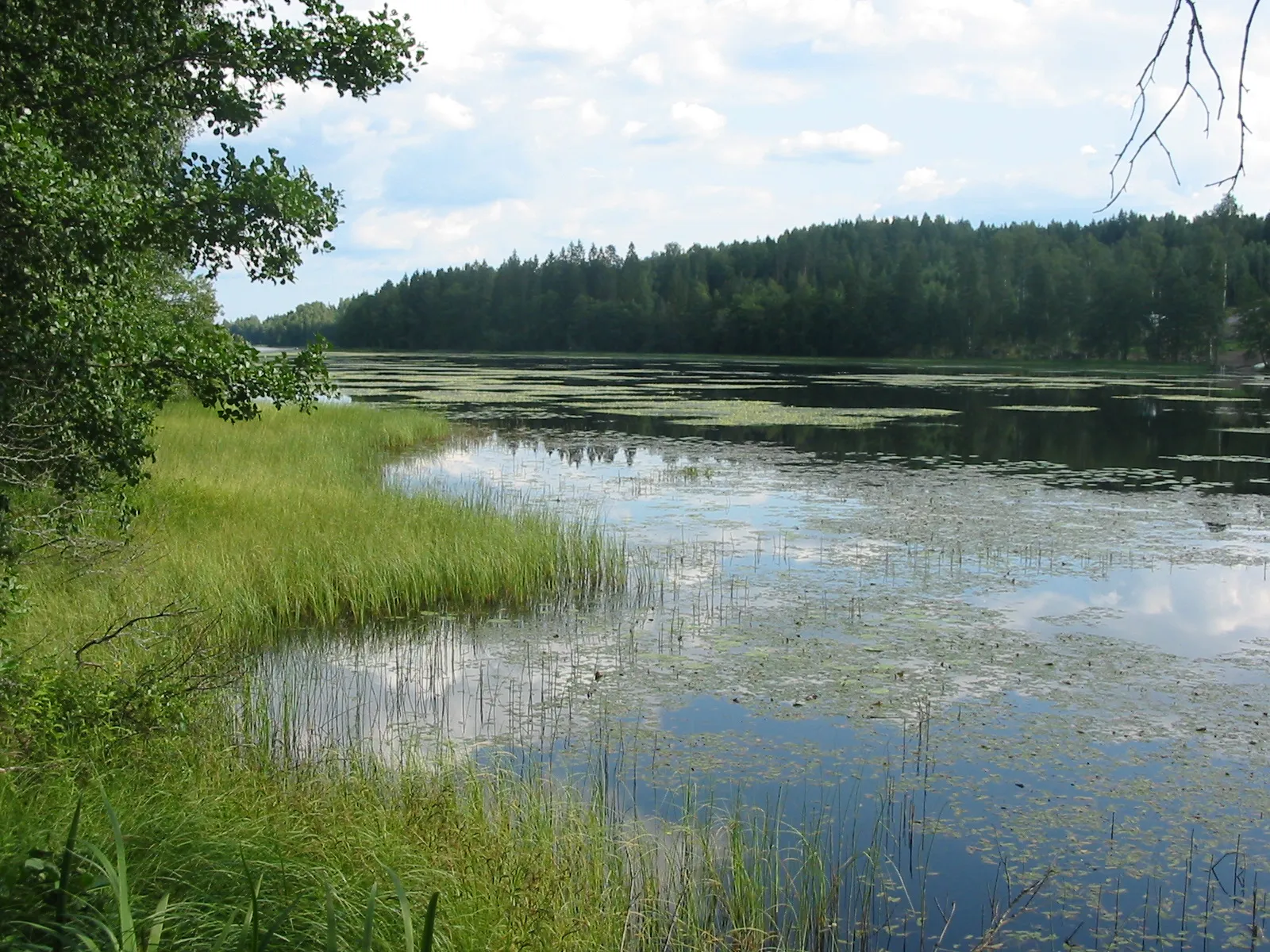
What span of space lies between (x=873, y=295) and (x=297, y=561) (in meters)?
93.9

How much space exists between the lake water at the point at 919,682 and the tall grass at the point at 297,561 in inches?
27.6

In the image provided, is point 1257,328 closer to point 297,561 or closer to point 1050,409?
point 1050,409

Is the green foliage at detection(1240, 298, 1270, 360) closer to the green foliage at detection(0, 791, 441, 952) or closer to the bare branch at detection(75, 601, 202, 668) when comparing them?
the bare branch at detection(75, 601, 202, 668)

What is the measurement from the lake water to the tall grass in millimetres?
702

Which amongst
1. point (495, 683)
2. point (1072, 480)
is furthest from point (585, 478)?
point (495, 683)

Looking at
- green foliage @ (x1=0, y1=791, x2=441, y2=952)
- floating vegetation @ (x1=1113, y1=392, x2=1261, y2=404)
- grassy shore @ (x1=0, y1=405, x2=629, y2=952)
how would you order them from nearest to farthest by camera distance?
green foliage @ (x1=0, y1=791, x2=441, y2=952), grassy shore @ (x1=0, y1=405, x2=629, y2=952), floating vegetation @ (x1=1113, y1=392, x2=1261, y2=404)

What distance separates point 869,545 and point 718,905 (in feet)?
31.9

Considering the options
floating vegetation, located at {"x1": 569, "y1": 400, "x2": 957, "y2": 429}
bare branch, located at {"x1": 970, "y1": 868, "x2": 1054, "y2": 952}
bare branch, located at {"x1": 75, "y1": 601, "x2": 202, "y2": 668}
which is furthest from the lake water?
floating vegetation, located at {"x1": 569, "y1": 400, "x2": 957, "y2": 429}

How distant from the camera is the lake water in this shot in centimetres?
609

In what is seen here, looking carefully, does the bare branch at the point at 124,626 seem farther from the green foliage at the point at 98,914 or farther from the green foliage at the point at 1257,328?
the green foliage at the point at 1257,328

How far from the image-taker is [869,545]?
47.8 ft

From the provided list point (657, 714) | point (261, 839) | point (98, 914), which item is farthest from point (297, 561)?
point (98, 914)

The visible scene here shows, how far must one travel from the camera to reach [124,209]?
650 cm

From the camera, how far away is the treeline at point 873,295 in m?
85.9
